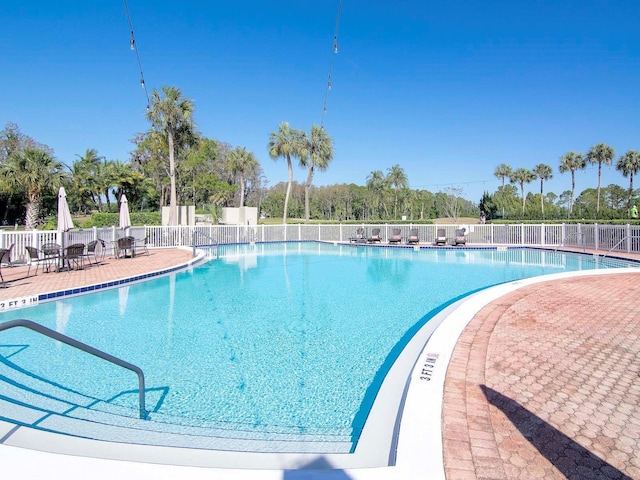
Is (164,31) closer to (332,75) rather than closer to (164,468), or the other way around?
(332,75)

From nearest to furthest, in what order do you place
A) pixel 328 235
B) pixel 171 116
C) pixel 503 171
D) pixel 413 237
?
pixel 413 237
pixel 171 116
pixel 328 235
pixel 503 171

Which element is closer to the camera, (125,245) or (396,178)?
(125,245)

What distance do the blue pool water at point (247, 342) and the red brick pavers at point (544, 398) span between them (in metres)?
0.95

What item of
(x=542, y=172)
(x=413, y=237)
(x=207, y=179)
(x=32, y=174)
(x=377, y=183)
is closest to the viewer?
(x=413, y=237)

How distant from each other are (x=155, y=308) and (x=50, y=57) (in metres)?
14.2

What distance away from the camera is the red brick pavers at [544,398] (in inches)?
80.7

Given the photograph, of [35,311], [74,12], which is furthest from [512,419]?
[74,12]

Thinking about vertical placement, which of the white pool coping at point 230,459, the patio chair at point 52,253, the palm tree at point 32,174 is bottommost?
the white pool coping at point 230,459

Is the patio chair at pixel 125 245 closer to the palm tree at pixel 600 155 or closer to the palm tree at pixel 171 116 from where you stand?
the palm tree at pixel 171 116

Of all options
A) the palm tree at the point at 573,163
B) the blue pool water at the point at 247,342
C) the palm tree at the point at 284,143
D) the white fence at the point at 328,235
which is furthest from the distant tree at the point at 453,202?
the blue pool water at the point at 247,342

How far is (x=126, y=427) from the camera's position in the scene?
2848 mm

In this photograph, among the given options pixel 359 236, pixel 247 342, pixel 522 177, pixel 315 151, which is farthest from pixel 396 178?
pixel 247 342

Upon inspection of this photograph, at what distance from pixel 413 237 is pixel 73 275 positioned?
15813 mm

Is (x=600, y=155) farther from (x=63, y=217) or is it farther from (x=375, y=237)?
(x=63, y=217)
